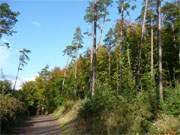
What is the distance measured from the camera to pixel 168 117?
54.9 ft

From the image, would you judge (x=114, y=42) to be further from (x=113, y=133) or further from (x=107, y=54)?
(x=113, y=133)

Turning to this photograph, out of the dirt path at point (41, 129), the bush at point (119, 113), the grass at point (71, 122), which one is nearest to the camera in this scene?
the bush at point (119, 113)

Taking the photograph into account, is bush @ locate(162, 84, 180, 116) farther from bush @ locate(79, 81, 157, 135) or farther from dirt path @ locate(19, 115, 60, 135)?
dirt path @ locate(19, 115, 60, 135)

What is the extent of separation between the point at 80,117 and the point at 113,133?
21.4ft

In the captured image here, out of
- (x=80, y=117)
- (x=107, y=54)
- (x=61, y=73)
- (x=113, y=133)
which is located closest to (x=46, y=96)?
(x=61, y=73)

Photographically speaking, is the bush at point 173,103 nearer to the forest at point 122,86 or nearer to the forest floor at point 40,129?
the forest at point 122,86

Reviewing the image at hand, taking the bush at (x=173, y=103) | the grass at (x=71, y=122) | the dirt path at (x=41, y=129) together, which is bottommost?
the dirt path at (x=41, y=129)

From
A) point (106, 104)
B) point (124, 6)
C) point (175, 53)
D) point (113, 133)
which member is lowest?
point (113, 133)

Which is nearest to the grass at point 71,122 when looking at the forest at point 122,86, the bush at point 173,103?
the forest at point 122,86

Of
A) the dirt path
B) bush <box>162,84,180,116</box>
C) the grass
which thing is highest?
bush <box>162,84,180,116</box>

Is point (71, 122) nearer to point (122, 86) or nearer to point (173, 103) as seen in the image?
point (122, 86)

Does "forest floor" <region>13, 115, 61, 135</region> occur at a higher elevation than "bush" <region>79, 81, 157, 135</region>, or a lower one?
lower

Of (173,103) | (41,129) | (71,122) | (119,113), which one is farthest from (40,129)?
(173,103)

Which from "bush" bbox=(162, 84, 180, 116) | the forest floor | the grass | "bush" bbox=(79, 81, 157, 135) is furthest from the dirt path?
"bush" bbox=(162, 84, 180, 116)
